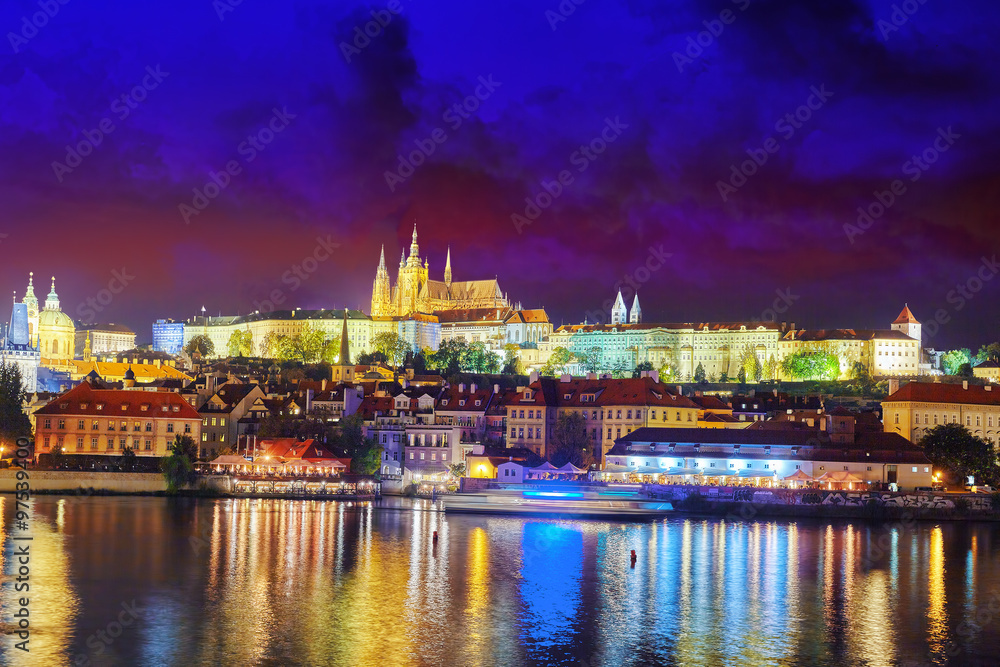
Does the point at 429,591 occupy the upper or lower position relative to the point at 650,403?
lower

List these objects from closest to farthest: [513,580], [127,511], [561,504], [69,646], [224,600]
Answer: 1. [69,646]
2. [224,600]
3. [513,580]
4. [127,511]
5. [561,504]

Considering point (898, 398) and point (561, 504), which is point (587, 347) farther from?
point (561, 504)

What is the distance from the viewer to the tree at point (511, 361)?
151712mm

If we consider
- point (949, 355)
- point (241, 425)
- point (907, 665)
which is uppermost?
point (949, 355)

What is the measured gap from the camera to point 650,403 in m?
63.0

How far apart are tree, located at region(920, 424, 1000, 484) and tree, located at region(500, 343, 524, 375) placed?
284 feet

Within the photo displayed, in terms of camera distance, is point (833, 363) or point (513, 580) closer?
point (513, 580)

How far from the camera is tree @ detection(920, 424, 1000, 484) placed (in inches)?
2281

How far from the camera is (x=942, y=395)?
6988cm

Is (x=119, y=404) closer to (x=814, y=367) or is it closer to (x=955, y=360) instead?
(x=814, y=367)

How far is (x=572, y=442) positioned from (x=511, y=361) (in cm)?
9920

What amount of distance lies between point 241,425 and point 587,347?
119753 millimetres

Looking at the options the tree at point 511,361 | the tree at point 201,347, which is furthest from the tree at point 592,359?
the tree at point 201,347

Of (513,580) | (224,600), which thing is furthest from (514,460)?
(224,600)
